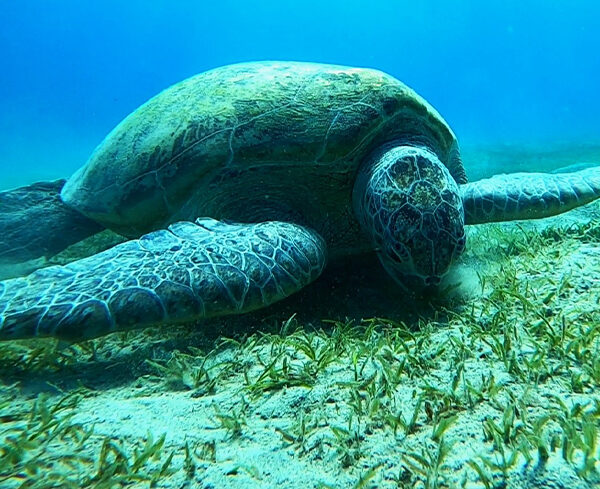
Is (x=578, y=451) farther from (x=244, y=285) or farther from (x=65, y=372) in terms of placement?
(x=65, y=372)

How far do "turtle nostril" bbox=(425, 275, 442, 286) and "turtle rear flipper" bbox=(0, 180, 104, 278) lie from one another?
3.37 metres

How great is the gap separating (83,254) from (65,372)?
282cm

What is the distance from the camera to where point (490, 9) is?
94.3 metres

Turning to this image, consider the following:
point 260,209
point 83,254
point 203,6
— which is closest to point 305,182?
point 260,209

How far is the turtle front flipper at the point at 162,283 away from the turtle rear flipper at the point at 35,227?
1.83 metres

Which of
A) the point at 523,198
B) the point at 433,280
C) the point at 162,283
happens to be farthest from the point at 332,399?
the point at 523,198

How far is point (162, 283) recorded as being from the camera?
7.06 ft

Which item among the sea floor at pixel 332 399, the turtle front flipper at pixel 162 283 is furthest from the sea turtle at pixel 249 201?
the sea floor at pixel 332 399

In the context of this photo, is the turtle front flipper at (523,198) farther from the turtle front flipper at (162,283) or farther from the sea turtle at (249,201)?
the turtle front flipper at (162,283)

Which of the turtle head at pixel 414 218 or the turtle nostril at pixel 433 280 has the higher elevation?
the turtle head at pixel 414 218

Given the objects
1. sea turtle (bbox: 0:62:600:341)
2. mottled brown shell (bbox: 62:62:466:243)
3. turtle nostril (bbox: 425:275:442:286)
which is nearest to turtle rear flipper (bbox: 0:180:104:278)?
sea turtle (bbox: 0:62:600:341)

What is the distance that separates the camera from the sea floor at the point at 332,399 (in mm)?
1211

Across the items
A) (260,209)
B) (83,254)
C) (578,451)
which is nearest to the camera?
(578,451)

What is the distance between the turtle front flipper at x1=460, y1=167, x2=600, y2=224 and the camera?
3.56m
